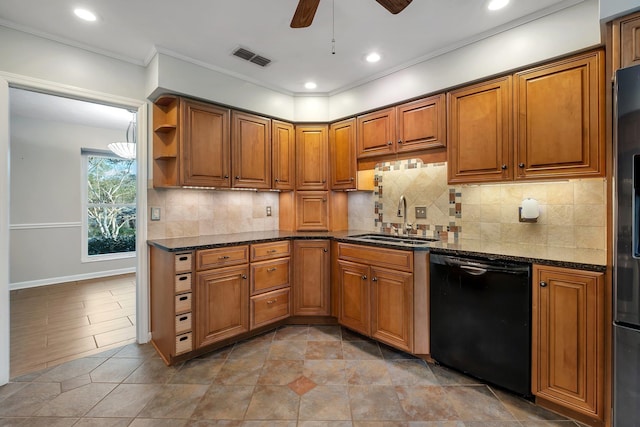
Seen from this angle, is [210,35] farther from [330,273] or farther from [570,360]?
[570,360]

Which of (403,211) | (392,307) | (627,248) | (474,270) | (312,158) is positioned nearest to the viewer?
(627,248)

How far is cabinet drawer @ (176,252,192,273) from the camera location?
2.31m

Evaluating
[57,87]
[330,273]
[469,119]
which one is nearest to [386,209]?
[330,273]

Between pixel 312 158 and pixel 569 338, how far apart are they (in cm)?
267

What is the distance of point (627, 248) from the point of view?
1405 millimetres

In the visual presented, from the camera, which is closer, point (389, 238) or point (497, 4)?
point (497, 4)

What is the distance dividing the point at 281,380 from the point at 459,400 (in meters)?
1.19

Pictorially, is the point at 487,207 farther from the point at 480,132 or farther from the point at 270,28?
the point at 270,28

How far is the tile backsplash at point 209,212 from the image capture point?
283cm

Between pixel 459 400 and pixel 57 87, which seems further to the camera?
pixel 57 87

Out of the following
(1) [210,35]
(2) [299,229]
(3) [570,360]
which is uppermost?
(1) [210,35]

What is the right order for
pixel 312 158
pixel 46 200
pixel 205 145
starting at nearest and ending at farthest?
pixel 205 145 → pixel 312 158 → pixel 46 200

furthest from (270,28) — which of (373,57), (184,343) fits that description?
(184,343)

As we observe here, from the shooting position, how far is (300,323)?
315 centimetres
